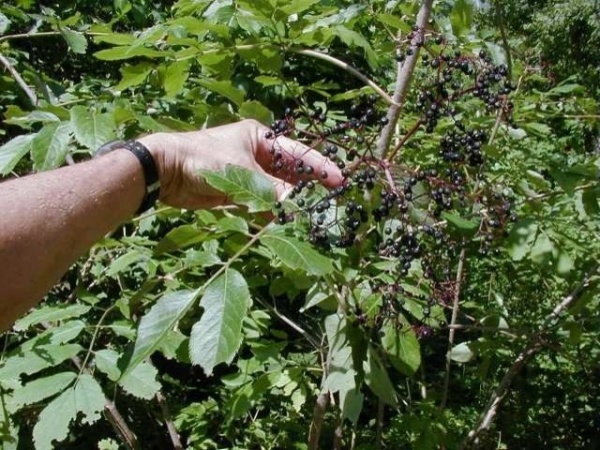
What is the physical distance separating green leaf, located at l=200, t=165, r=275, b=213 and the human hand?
0.31 feet

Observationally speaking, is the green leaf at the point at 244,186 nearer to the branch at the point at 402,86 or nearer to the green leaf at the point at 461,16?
the branch at the point at 402,86

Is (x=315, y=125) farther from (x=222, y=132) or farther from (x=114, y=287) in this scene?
(x=114, y=287)

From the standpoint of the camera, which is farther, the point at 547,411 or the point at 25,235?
the point at 547,411

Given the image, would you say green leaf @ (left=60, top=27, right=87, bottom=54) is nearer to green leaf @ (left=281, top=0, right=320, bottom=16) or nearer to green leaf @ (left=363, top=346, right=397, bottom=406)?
green leaf @ (left=281, top=0, right=320, bottom=16)

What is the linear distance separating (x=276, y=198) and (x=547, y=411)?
2834mm

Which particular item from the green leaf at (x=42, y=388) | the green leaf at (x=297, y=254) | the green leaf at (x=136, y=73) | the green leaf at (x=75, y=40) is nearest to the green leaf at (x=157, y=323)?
the green leaf at (x=297, y=254)

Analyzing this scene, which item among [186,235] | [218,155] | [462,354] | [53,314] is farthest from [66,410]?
[462,354]

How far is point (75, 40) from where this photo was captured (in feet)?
8.77

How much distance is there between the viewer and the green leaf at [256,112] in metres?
1.55

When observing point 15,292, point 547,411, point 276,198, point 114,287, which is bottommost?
point 547,411

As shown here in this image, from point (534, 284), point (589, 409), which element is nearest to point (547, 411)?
point (589, 409)

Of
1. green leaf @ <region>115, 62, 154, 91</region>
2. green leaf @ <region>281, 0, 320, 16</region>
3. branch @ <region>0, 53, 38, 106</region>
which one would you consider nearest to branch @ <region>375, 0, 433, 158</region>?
green leaf @ <region>281, 0, 320, 16</region>

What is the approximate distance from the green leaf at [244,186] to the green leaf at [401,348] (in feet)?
1.27

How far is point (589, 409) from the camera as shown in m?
3.69
